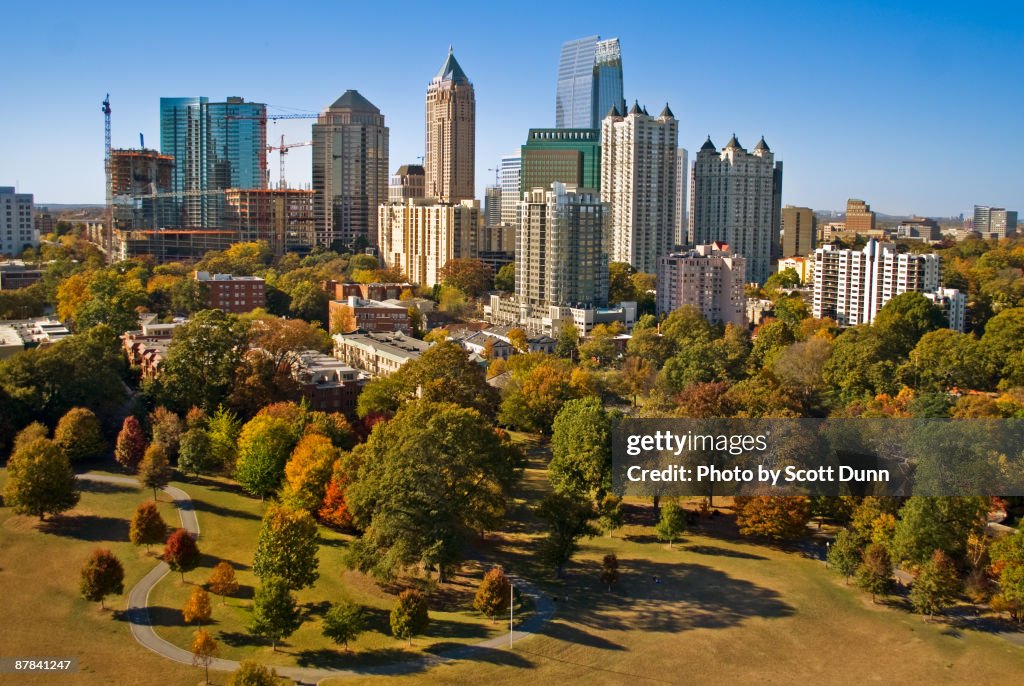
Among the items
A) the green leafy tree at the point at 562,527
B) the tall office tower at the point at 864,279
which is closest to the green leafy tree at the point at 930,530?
the green leafy tree at the point at 562,527

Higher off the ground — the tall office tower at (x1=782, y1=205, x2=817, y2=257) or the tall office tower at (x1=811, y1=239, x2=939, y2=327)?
the tall office tower at (x1=782, y1=205, x2=817, y2=257)

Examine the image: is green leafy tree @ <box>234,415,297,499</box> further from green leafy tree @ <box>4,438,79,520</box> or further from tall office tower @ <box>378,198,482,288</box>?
tall office tower @ <box>378,198,482,288</box>

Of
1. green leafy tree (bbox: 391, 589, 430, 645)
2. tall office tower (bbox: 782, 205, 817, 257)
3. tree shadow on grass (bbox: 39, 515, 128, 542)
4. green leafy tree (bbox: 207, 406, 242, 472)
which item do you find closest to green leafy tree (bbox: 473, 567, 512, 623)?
green leafy tree (bbox: 391, 589, 430, 645)

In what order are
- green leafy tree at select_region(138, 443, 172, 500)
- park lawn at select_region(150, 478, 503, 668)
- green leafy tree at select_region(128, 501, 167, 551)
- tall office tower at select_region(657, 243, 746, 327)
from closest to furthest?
park lawn at select_region(150, 478, 503, 668), green leafy tree at select_region(128, 501, 167, 551), green leafy tree at select_region(138, 443, 172, 500), tall office tower at select_region(657, 243, 746, 327)

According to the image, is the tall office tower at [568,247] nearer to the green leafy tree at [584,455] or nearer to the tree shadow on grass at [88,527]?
the green leafy tree at [584,455]

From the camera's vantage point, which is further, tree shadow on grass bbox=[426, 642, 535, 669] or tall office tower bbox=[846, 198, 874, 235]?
tall office tower bbox=[846, 198, 874, 235]

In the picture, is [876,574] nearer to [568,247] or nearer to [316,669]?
[316,669]

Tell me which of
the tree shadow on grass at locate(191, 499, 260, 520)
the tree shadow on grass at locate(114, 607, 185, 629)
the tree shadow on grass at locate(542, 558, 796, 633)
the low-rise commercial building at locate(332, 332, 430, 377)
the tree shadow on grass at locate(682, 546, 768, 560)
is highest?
the low-rise commercial building at locate(332, 332, 430, 377)

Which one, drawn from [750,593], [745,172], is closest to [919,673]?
[750,593]
